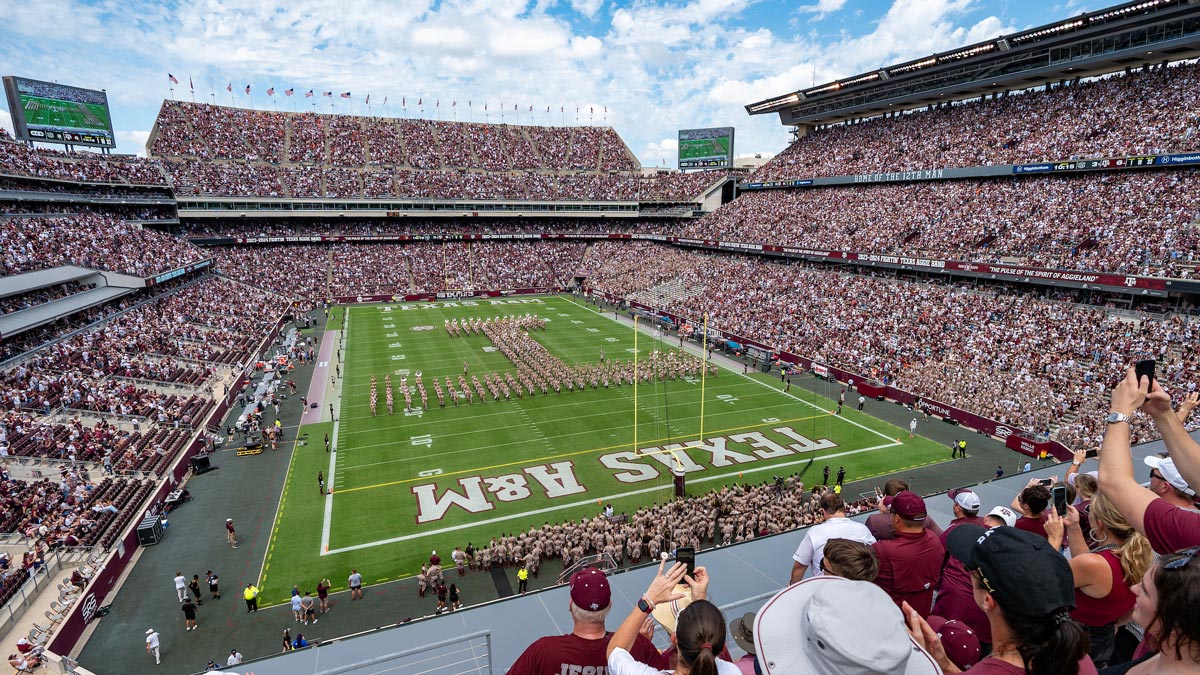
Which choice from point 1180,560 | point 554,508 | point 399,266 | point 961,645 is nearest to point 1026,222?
point 554,508

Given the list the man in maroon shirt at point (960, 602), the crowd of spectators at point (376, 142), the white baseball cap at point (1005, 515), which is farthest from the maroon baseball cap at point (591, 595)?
the crowd of spectators at point (376, 142)

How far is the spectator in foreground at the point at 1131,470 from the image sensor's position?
2.72m

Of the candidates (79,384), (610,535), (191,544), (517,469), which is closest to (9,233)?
(79,384)

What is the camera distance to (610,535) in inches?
577

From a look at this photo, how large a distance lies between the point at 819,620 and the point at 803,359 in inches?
1269

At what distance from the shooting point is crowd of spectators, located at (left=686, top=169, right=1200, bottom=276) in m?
26.8

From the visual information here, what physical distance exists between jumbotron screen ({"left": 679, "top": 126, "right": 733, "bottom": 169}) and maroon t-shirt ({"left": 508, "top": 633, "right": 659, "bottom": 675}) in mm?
75992

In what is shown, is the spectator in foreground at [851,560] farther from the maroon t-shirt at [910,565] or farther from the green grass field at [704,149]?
the green grass field at [704,149]

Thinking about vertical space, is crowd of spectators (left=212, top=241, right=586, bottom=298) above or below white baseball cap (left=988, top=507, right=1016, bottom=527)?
below

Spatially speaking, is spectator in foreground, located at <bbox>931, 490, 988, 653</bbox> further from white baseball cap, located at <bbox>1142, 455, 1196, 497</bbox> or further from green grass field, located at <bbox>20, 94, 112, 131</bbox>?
green grass field, located at <bbox>20, 94, 112, 131</bbox>

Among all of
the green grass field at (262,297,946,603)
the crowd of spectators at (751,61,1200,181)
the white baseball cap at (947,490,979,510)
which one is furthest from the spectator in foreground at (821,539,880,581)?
the crowd of spectators at (751,61,1200,181)

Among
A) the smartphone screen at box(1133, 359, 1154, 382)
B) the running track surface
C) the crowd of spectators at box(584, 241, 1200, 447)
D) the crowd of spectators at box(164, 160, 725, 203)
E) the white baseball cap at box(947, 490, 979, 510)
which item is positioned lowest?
the running track surface

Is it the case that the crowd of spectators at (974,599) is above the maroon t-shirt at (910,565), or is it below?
above

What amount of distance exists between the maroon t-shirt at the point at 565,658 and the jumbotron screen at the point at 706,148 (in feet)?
249
